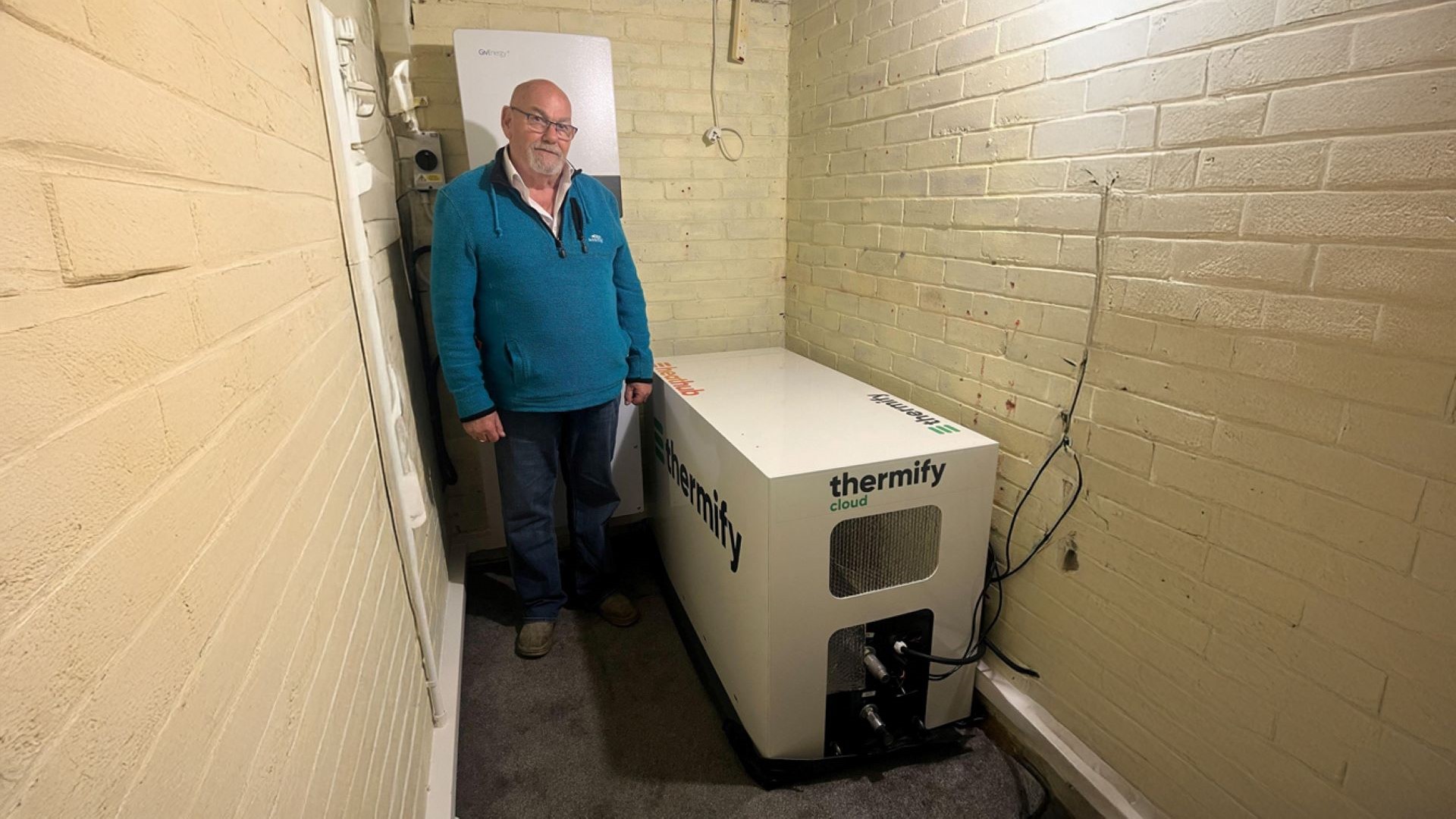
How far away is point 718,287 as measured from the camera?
9.46ft

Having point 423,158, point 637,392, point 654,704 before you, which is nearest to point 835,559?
point 654,704

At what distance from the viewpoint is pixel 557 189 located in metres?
1.98

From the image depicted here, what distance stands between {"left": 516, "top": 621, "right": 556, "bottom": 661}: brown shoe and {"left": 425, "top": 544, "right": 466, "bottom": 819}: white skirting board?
7.4 inches

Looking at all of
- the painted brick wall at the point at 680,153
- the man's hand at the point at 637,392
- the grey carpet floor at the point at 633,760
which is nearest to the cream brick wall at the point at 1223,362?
the grey carpet floor at the point at 633,760

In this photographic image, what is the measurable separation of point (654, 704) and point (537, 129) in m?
1.73

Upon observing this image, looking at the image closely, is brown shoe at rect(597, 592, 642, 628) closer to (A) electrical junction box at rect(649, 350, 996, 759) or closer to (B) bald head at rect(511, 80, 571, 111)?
(A) electrical junction box at rect(649, 350, 996, 759)

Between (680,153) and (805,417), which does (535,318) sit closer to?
(805,417)

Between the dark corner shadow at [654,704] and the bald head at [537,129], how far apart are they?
1544 mm

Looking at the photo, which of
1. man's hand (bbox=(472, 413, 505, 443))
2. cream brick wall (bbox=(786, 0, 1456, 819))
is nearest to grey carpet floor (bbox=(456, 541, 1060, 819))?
cream brick wall (bbox=(786, 0, 1456, 819))

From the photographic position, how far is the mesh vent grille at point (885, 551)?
171cm

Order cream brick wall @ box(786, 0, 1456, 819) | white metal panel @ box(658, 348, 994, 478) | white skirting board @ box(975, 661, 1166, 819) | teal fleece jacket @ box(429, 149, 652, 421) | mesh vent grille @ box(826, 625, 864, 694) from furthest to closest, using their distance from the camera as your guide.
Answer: teal fleece jacket @ box(429, 149, 652, 421)
mesh vent grille @ box(826, 625, 864, 694)
white metal panel @ box(658, 348, 994, 478)
white skirting board @ box(975, 661, 1166, 819)
cream brick wall @ box(786, 0, 1456, 819)

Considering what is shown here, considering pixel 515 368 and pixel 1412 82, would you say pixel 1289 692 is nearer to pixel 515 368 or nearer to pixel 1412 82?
pixel 1412 82

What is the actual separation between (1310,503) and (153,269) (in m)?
1.61

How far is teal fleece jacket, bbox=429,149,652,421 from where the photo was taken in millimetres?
1862
